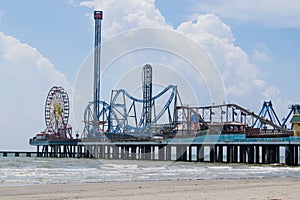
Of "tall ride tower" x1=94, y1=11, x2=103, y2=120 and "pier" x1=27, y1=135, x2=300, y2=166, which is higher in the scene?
"tall ride tower" x1=94, y1=11, x2=103, y2=120

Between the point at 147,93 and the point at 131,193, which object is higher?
the point at 147,93

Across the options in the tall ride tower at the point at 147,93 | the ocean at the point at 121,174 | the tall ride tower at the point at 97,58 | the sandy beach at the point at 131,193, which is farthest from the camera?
the tall ride tower at the point at 97,58

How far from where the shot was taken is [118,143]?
94.9 metres

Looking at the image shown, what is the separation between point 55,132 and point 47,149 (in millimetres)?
6174

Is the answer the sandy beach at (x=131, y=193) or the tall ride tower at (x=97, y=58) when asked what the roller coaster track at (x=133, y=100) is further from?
the sandy beach at (x=131, y=193)

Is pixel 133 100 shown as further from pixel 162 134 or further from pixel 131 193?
pixel 131 193

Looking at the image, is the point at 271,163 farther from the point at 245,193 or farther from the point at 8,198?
the point at 8,198

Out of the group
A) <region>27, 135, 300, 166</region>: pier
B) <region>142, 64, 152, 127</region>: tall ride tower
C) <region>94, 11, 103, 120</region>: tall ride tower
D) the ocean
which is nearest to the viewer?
the ocean

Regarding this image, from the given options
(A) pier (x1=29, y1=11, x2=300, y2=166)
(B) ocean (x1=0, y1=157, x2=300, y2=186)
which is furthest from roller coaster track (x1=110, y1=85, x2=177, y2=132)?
(B) ocean (x1=0, y1=157, x2=300, y2=186)

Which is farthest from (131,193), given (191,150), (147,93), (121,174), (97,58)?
(97,58)

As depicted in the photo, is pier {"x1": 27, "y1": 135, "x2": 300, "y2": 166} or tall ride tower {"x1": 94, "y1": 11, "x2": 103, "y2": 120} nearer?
pier {"x1": 27, "y1": 135, "x2": 300, "y2": 166}

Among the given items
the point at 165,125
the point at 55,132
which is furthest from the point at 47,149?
the point at 165,125

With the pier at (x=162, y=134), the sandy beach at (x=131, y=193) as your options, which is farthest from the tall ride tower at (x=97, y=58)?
the sandy beach at (x=131, y=193)

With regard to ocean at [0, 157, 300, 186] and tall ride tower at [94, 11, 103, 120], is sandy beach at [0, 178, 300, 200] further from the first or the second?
tall ride tower at [94, 11, 103, 120]
